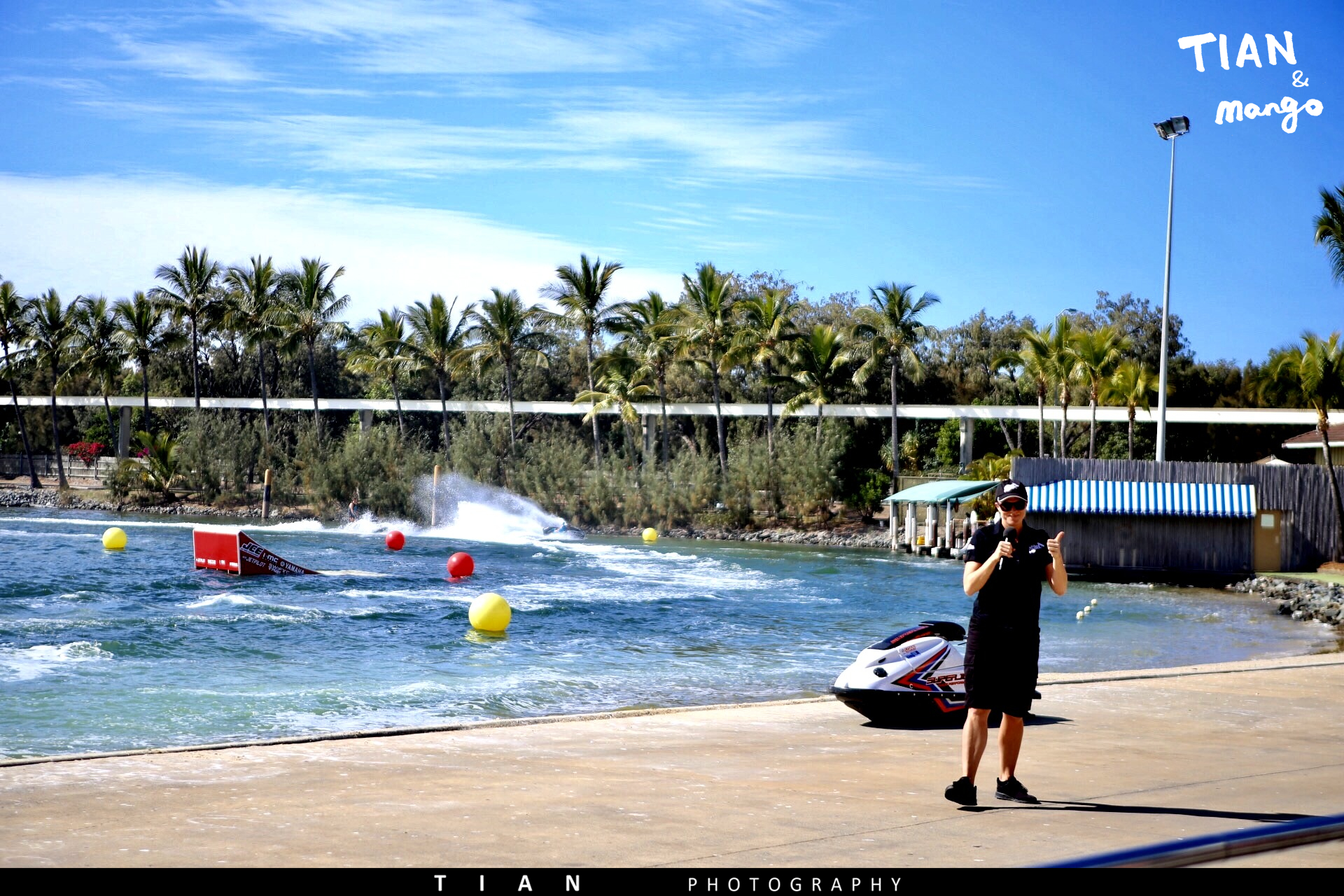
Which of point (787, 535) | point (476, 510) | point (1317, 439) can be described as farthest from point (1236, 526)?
point (476, 510)

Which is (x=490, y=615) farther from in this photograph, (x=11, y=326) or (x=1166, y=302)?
(x=11, y=326)

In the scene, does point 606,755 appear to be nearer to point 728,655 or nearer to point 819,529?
point 728,655

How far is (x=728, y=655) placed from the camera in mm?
20906

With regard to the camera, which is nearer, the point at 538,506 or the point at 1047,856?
the point at 1047,856

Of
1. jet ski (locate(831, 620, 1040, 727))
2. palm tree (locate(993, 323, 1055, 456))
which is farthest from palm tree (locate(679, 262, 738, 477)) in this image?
jet ski (locate(831, 620, 1040, 727))

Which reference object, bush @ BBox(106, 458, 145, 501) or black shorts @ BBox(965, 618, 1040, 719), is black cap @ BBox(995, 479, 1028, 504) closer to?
black shorts @ BBox(965, 618, 1040, 719)

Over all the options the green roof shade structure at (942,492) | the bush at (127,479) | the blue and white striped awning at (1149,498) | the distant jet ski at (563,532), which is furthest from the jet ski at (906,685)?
the bush at (127,479)

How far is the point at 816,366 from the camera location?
207ft

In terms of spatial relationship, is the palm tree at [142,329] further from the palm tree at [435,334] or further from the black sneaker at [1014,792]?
the black sneaker at [1014,792]

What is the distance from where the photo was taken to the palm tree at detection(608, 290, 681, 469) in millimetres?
61750

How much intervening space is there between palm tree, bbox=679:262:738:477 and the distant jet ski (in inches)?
302

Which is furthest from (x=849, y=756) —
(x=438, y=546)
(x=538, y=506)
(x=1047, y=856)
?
(x=538, y=506)

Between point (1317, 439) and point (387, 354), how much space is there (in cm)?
4390

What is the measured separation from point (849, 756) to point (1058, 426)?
56.2m
